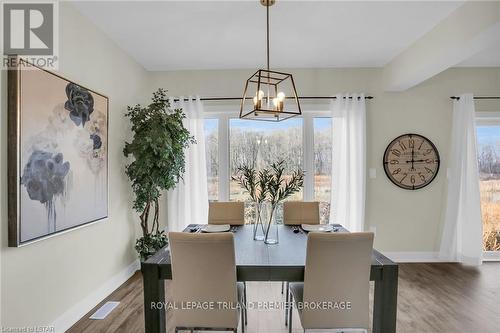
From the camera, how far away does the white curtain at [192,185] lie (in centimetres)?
400

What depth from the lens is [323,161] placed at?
4191 millimetres

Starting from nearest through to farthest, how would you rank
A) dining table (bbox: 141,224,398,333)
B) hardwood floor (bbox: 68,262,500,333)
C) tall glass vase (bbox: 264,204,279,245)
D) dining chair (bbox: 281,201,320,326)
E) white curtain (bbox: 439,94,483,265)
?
1. dining table (bbox: 141,224,398,333)
2. tall glass vase (bbox: 264,204,279,245)
3. hardwood floor (bbox: 68,262,500,333)
4. dining chair (bbox: 281,201,320,326)
5. white curtain (bbox: 439,94,483,265)

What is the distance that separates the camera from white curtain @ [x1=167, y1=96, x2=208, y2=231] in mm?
4000

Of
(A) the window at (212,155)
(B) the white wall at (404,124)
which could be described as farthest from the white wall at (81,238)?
(B) the white wall at (404,124)

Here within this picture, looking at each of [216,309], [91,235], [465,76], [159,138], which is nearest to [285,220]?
[216,309]

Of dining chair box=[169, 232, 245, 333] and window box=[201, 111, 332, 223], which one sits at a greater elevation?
window box=[201, 111, 332, 223]

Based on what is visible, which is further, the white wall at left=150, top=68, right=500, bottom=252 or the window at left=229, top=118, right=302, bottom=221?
the window at left=229, top=118, right=302, bottom=221

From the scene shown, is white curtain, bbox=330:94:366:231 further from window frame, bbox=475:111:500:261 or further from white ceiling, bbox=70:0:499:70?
window frame, bbox=475:111:500:261

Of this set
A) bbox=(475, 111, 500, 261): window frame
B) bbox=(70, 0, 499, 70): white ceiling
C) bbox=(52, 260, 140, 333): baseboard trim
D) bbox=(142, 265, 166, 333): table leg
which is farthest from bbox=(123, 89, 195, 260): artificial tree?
bbox=(475, 111, 500, 261): window frame

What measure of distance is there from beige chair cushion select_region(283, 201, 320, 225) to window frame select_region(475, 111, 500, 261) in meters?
2.92

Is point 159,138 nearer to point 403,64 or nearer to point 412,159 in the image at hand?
point 403,64

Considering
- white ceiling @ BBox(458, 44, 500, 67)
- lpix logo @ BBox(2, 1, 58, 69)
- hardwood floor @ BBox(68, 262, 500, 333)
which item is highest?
white ceiling @ BBox(458, 44, 500, 67)

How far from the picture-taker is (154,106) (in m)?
3.39

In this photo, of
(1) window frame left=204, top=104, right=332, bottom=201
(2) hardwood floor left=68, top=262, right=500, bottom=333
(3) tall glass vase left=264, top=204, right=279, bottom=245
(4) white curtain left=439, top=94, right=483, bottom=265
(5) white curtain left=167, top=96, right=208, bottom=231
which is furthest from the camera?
(1) window frame left=204, top=104, right=332, bottom=201
